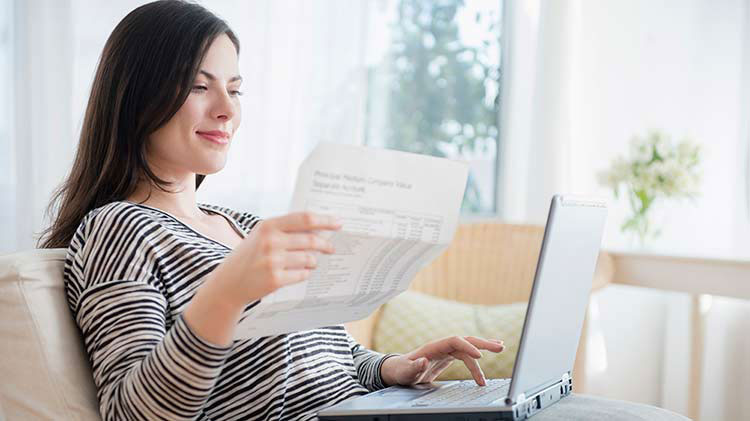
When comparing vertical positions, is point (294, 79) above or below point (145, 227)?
above

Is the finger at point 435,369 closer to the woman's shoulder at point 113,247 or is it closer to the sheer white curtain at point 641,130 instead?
the woman's shoulder at point 113,247

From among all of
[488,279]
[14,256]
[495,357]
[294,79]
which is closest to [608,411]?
[14,256]

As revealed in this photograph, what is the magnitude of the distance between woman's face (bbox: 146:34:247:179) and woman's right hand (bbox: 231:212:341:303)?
0.42 m

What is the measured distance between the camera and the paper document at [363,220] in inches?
28.6

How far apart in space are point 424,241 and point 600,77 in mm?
2118

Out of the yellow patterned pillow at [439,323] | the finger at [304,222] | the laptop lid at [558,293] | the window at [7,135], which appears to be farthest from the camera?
the yellow patterned pillow at [439,323]

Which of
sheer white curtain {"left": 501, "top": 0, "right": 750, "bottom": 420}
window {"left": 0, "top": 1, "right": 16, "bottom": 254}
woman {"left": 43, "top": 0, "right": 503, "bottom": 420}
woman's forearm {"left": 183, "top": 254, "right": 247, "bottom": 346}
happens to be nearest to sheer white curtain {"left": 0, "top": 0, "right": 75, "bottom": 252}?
window {"left": 0, "top": 1, "right": 16, "bottom": 254}

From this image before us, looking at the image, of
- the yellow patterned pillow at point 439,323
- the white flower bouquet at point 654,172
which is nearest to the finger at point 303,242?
the yellow patterned pillow at point 439,323

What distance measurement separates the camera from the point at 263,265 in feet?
2.32

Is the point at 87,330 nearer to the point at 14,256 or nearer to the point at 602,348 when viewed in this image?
the point at 14,256

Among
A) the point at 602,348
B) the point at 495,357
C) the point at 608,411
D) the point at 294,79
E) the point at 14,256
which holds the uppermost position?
the point at 294,79

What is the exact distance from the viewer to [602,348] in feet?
8.88

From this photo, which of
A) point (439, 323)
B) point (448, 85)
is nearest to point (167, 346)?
point (439, 323)

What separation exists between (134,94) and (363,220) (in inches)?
19.0
